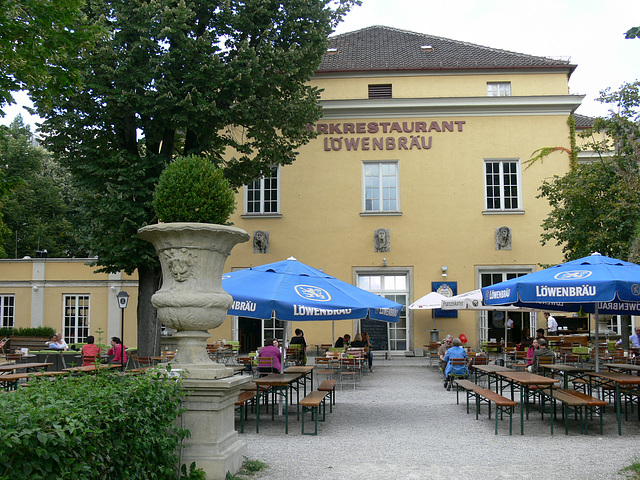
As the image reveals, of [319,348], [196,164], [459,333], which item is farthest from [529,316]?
[196,164]

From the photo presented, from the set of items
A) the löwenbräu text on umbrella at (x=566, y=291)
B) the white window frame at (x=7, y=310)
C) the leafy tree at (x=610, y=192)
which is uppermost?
the leafy tree at (x=610, y=192)

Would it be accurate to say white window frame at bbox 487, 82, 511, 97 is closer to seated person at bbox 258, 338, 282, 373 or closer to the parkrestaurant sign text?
the parkrestaurant sign text

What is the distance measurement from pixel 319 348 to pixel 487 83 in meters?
11.9

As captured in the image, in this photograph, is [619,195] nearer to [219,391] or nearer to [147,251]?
[147,251]

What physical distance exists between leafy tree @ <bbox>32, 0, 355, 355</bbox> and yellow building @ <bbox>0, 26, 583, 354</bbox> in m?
7.49

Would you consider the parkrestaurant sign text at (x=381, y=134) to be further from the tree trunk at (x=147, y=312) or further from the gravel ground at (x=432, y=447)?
the gravel ground at (x=432, y=447)

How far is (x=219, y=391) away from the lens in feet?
20.5

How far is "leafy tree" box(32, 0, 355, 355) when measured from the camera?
1498 centimetres

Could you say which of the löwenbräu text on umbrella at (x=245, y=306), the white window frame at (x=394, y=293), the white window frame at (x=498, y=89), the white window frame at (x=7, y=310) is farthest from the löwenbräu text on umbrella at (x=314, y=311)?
the white window frame at (x=7, y=310)

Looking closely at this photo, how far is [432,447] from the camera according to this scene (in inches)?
326

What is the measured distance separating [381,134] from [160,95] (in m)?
11.7

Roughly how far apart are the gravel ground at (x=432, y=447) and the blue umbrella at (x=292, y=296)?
1.69m

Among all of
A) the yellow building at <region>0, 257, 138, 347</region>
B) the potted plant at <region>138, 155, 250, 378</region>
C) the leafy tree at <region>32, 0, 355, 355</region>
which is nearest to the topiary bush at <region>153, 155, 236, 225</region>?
the potted plant at <region>138, 155, 250, 378</region>

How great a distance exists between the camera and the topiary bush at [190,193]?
21.7ft
